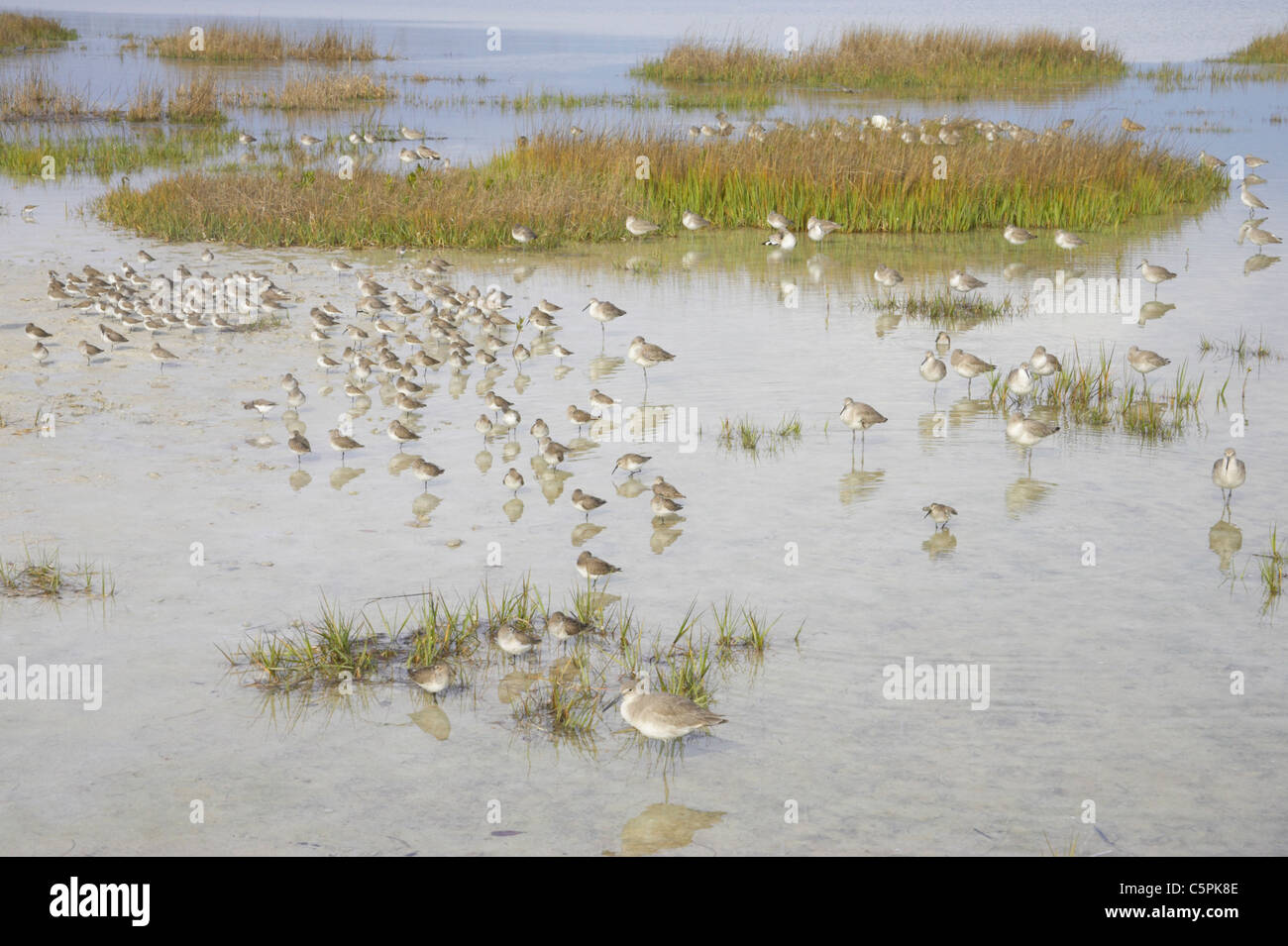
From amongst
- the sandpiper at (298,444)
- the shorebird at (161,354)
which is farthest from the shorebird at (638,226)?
the sandpiper at (298,444)

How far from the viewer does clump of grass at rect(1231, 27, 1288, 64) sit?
74.1 meters

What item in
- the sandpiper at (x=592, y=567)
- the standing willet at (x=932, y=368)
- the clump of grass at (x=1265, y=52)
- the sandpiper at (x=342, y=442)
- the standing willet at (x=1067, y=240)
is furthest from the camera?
the clump of grass at (x=1265, y=52)

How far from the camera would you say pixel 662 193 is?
28.1 metres

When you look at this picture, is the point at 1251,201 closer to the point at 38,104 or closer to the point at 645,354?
the point at 645,354

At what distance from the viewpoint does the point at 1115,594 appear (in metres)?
9.65

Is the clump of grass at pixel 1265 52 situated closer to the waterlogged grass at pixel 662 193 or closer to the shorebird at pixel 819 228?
the waterlogged grass at pixel 662 193

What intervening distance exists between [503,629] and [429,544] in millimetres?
2312

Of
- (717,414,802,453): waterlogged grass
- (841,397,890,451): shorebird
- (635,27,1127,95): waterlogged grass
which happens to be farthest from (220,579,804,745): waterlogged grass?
(635,27,1127,95): waterlogged grass

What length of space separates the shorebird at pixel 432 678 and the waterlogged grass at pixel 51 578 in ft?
9.00

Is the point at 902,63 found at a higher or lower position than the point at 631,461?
higher

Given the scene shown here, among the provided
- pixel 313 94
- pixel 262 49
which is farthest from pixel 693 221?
pixel 262 49

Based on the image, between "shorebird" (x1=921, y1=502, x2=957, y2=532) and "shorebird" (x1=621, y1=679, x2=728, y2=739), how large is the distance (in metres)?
4.04

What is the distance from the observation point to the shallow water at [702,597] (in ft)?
22.7

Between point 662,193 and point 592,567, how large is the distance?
1961cm
